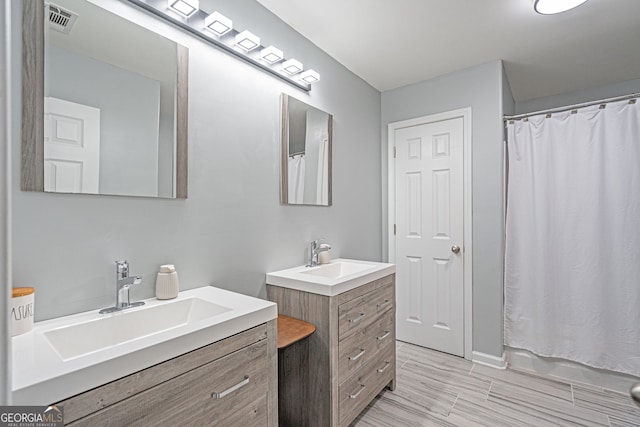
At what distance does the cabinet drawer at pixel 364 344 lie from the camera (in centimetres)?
168

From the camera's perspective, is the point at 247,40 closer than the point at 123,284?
No

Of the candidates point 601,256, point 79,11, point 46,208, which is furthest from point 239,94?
point 601,256

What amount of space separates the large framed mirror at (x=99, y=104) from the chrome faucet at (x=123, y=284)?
300 millimetres

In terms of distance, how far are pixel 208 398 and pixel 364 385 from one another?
1.14 m

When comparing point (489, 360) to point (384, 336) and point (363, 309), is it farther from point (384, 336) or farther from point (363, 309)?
point (363, 309)

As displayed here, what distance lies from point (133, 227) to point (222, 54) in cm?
102

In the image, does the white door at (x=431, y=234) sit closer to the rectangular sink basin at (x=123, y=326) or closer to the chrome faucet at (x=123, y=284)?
the rectangular sink basin at (x=123, y=326)

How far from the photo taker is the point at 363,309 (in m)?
1.84

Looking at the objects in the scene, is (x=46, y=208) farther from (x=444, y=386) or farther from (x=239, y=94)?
(x=444, y=386)

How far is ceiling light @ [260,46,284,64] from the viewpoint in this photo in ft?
5.99

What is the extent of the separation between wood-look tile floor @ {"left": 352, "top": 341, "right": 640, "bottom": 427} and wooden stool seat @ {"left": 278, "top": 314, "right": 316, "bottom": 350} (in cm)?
77

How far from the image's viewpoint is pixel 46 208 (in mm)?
1085

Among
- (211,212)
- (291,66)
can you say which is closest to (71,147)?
(211,212)

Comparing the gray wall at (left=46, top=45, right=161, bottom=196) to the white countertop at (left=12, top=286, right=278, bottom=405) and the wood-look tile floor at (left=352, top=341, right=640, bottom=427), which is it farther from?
the wood-look tile floor at (left=352, top=341, right=640, bottom=427)
